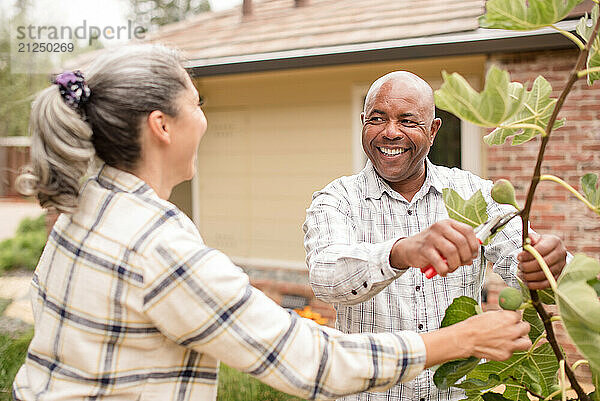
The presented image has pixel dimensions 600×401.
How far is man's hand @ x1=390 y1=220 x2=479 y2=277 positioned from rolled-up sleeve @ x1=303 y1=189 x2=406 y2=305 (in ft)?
0.48

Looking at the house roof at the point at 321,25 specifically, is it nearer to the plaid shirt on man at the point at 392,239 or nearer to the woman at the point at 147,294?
the plaid shirt on man at the point at 392,239

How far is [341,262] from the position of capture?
5.18ft

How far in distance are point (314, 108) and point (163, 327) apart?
574 cm

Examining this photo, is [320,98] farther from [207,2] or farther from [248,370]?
[207,2]

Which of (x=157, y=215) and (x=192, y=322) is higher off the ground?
(x=157, y=215)

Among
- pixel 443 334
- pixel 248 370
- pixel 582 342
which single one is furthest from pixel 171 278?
pixel 582 342

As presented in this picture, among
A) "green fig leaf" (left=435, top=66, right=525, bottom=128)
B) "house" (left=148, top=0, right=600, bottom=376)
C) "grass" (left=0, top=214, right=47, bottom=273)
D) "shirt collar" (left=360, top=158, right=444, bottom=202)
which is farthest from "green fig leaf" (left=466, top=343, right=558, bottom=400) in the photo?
"grass" (left=0, top=214, right=47, bottom=273)

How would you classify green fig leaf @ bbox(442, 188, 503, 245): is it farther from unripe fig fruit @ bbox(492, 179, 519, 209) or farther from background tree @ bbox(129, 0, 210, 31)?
background tree @ bbox(129, 0, 210, 31)

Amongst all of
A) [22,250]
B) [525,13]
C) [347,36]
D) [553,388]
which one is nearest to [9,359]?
[347,36]

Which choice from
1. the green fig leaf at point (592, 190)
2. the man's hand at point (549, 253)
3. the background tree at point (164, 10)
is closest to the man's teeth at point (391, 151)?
the man's hand at point (549, 253)

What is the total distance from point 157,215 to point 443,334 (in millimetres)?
642

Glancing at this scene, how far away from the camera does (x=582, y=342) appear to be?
1.07m

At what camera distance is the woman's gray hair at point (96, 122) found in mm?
1307

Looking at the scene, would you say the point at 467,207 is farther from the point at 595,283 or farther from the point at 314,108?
the point at 314,108
